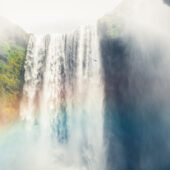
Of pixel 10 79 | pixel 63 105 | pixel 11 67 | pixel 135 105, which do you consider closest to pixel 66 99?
pixel 63 105

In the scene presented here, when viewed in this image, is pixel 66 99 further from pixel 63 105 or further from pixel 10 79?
pixel 10 79

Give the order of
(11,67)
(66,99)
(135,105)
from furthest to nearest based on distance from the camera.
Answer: (11,67), (66,99), (135,105)

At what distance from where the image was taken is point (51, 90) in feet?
40.1

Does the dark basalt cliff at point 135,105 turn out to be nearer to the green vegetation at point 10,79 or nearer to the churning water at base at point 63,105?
the churning water at base at point 63,105

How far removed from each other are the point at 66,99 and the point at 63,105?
1.66 feet

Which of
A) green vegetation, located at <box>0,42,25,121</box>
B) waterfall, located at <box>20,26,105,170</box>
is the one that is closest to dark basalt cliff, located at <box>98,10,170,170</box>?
waterfall, located at <box>20,26,105,170</box>

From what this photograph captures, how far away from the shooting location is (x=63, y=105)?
11.9 meters

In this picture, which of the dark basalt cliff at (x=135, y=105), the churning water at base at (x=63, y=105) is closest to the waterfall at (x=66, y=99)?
the churning water at base at (x=63, y=105)

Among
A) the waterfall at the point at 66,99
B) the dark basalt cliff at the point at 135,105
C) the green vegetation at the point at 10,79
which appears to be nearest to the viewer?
the dark basalt cliff at the point at 135,105

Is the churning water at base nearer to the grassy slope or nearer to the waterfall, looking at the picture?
the waterfall

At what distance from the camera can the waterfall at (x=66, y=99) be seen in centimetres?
1080

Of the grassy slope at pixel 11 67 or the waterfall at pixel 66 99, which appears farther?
the grassy slope at pixel 11 67

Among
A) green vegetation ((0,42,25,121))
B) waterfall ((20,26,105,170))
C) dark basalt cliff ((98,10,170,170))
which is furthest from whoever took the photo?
green vegetation ((0,42,25,121))

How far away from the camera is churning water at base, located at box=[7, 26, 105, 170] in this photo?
10828 mm
